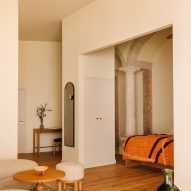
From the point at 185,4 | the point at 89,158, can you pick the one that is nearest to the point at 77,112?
the point at 89,158

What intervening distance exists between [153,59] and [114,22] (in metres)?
3.09

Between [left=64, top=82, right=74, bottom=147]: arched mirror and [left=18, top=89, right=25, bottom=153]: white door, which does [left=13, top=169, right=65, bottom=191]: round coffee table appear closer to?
[left=64, top=82, right=74, bottom=147]: arched mirror

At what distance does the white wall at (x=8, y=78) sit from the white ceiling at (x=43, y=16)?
88 centimetres

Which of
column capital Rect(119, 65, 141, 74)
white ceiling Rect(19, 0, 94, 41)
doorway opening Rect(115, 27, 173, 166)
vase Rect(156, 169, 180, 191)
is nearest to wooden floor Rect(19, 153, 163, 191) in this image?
doorway opening Rect(115, 27, 173, 166)

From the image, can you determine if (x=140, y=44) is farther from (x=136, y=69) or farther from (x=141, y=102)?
(x=141, y=102)

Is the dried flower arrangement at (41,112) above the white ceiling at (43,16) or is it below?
below

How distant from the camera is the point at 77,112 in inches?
230

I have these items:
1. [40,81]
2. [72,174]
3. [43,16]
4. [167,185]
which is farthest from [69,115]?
[167,185]

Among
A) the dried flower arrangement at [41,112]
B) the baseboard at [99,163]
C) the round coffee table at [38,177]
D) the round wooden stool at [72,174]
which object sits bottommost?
the baseboard at [99,163]

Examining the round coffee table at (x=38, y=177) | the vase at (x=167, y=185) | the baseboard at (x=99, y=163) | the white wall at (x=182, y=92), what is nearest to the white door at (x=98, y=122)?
the baseboard at (x=99, y=163)

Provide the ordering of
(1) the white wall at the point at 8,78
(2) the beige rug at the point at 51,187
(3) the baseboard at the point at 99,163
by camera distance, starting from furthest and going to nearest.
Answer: (3) the baseboard at the point at 99,163 → (1) the white wall at the point at 8,78 → (2) the beige rug at the point at 51,187

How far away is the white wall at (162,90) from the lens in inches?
305

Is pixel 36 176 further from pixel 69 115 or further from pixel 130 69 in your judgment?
pixel 130 69

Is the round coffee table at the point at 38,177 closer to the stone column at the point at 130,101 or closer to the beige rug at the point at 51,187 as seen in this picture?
the beige rug at the point at 51,187
